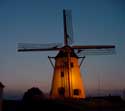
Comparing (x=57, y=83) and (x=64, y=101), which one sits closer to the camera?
(x=64, y=101)

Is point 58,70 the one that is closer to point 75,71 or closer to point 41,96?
point 75,71

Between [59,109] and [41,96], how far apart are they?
18.1 ft

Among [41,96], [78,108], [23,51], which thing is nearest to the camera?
[78,108]

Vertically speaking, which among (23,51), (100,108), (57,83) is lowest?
(100,108)

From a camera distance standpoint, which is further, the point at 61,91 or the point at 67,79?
the point at 61,91

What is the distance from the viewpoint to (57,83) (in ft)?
114

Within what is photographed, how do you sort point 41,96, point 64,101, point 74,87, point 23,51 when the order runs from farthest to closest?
point 23,51 < point 74,87 < point 41,96 < point 64,101

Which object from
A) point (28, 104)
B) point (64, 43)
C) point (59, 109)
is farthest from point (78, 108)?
point (64, 43)

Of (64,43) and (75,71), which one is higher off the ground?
(64,43)

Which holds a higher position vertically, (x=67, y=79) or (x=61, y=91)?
(x=67, y=79)

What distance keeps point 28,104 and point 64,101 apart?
3709mm

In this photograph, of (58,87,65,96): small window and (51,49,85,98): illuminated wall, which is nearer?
(51,49,85,98): illuminated wall

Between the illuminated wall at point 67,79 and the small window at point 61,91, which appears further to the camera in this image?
the small window at point 61,91

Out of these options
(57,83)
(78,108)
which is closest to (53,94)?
(57,83)
